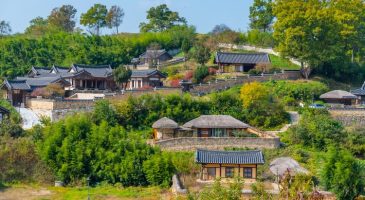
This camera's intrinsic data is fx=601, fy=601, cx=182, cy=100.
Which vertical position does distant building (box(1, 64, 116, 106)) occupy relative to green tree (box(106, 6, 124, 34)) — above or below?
below

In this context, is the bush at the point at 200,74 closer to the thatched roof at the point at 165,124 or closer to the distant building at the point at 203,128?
the distant building at the point at 203,128

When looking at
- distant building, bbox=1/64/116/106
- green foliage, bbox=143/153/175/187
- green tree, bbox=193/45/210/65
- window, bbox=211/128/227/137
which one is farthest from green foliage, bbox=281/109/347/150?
distant building, bbox=1/64/116/106

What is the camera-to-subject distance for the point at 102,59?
2482 inches

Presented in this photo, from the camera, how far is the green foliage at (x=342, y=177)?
29312mm

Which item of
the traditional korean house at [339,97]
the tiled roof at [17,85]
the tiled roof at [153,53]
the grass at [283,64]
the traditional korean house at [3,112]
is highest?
the tiled roof at [153,53]

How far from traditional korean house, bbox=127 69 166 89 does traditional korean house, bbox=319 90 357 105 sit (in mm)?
13936

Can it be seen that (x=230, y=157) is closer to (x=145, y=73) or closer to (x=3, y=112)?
(x=3, y=112)

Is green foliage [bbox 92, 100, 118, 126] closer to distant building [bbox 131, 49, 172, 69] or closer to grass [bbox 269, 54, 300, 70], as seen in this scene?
grass [bbox 269, 54, 300, 70]

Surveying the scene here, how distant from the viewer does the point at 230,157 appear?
3272 cm

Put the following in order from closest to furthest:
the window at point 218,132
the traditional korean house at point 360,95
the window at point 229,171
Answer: the window at point 229,171 → the window at point 218,132 → the traditional korean house at point 360,95

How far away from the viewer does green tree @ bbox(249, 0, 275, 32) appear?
69.5 m

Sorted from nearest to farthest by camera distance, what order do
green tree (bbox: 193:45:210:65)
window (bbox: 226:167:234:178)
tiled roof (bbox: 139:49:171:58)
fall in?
1. window (bbox: 226:167:234:178)
2. green tree (bbox: 193:45:210:65)
3. tiled roof (bbox: 139:49:171:58)

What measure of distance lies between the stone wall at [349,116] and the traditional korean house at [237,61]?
1363 cm

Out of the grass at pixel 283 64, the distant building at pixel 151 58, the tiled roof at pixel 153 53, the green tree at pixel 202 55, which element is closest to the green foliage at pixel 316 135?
the grass at pixel 283 64
